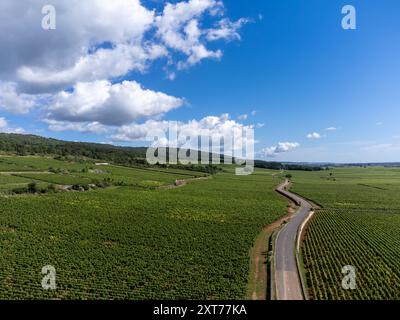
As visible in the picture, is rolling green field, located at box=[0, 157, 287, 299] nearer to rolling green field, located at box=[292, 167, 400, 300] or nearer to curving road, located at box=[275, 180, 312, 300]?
curving road, located at box=[275, 180, 312, 300]

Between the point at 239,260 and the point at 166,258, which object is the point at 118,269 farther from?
the point at 239,260

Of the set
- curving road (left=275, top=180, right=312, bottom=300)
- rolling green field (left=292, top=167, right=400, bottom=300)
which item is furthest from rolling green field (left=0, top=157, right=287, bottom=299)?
rolling green field (left=292, top=167, right=400, bottom=300)

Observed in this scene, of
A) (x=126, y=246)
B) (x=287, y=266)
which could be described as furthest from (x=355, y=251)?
(x=126, y=246)

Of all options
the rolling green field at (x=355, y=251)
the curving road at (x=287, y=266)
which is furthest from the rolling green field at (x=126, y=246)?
the rolling green field at (x=355, y=251)

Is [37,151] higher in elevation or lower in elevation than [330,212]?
higher

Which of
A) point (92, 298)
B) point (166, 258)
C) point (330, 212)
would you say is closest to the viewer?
point (92, 298)

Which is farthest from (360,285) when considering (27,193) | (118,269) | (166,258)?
(27,193)

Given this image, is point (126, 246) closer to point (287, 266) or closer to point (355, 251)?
point (287, 266)

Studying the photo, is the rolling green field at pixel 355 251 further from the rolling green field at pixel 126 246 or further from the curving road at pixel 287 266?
the rolling green field at pixel 126 246
